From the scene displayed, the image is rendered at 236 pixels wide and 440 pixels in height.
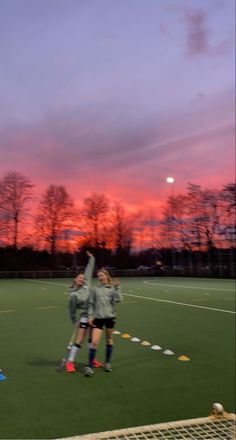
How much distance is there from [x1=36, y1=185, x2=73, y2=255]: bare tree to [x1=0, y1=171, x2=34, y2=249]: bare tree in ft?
0.52

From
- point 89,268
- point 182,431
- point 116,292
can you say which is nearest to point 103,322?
point 116,292

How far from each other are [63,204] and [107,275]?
0.93m

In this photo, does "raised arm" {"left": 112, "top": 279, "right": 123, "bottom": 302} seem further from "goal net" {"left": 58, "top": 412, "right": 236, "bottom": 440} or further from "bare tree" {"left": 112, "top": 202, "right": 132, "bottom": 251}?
"goal net" {"left": 58, "top": 412, "right": 236, "bottom": 440}

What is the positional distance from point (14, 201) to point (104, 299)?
4.81ft

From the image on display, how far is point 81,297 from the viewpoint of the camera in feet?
10.1

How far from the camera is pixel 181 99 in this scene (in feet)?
13.6

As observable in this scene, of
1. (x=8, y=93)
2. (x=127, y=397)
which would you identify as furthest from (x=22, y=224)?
(x=127, y=397)

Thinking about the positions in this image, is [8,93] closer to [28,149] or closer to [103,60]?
[28,149]

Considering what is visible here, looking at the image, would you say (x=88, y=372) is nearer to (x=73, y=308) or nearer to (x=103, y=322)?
(x=103, y=322)

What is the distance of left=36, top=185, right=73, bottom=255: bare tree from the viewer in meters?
2.98

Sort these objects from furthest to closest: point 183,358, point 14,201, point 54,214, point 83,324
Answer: point 183,358, point 83,324, point 54,214, point 14,201

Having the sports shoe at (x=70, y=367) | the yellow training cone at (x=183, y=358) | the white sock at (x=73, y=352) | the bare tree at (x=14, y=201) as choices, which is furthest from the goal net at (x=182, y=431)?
the yellow training cone at (x=183, y=358)

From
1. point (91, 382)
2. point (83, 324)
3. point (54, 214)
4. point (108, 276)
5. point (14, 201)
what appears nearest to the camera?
point (14, 201)

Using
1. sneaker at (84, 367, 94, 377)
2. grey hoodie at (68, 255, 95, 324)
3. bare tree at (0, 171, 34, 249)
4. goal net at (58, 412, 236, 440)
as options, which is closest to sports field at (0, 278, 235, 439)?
sneaker at (84, 367, 94, 377)
